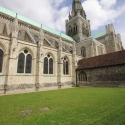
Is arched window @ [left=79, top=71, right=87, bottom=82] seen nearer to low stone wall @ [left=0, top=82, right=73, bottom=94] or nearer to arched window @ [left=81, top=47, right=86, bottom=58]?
low stone wall @ [left=0, top=82, right=73, bottom=94]

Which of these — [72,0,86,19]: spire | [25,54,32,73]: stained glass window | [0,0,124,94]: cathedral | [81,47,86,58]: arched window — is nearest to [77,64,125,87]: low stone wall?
[0,0,124,94]: cathedral

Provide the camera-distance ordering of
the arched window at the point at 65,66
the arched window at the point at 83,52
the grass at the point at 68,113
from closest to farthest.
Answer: the grass at the point at 68,113, the arched window at the point at 65,66, the arched window at the point at 83,52

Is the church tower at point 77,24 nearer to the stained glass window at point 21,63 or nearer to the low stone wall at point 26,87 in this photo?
the low stone wall at point 26,87

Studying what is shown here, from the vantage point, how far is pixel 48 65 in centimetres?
1830

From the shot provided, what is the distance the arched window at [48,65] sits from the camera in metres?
17.8

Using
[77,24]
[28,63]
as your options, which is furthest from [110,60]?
[77,24]

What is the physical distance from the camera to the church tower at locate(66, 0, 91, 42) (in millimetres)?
38094

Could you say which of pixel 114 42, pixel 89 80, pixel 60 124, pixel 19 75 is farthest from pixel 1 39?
pixel 114 42

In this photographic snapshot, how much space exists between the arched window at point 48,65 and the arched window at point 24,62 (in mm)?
2936

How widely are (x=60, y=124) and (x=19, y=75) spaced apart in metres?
12.3

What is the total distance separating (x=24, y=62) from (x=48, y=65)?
4.62 metres

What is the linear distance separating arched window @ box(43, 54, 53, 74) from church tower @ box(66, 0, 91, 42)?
21762 millimetres

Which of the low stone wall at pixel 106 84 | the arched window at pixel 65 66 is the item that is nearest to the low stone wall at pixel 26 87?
the arched window at pixel 65 66

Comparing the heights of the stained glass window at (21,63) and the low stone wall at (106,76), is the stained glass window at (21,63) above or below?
above
